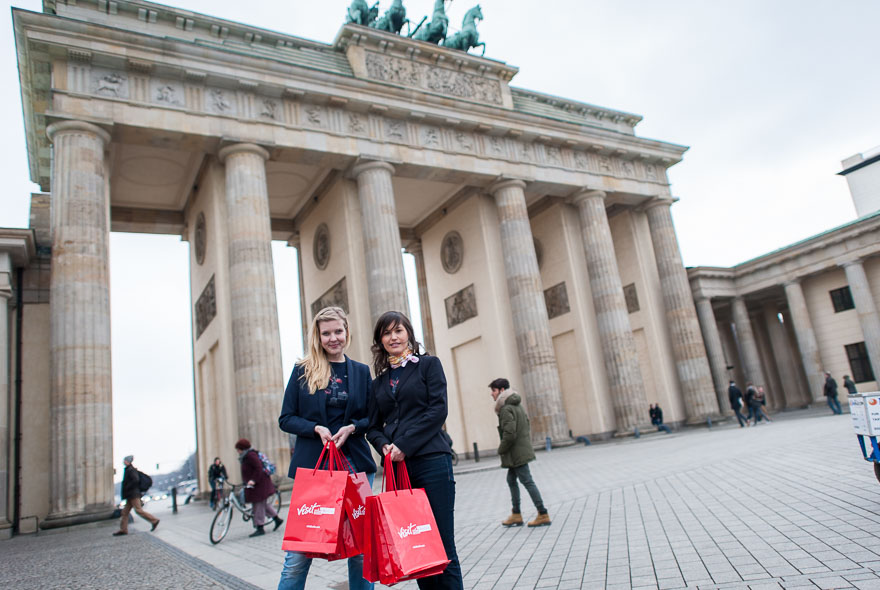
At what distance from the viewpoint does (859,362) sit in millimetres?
28812

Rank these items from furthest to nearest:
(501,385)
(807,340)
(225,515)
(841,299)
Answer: (841,299)
(807,340)
(225,515)
(501,385)

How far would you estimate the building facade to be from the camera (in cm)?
1523

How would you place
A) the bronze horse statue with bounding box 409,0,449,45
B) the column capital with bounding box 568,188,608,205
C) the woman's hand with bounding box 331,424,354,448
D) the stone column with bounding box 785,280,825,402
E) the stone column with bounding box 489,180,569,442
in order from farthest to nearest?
the stone column with bounding box 785,280,825,402 → the column capital with bounding box 568,188,608,205 → the bronze horse statue with bounding box 409,0,449,45 → the stone column with bounding box 489,180,569,442 → the woman's hand with bounding box 331,424,354,448

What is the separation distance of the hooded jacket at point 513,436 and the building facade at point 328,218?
1065cm

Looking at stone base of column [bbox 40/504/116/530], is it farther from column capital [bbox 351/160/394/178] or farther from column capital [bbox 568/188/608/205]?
column capital [bbox 568/188/608/205]

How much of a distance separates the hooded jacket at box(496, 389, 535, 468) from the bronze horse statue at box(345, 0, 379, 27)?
20.6 metres

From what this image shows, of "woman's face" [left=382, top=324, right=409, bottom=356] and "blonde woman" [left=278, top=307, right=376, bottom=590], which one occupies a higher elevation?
"woman's face" [left=382, top=324, right=409, bottom=356]

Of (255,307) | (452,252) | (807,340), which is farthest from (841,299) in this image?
(255,307)

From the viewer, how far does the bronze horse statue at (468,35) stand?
2573 cm

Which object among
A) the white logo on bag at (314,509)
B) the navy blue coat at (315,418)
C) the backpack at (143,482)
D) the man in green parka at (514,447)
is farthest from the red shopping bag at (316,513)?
the backpack at (143,482)

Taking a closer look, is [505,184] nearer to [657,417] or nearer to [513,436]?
[657,417]

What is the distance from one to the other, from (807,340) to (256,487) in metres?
28.5

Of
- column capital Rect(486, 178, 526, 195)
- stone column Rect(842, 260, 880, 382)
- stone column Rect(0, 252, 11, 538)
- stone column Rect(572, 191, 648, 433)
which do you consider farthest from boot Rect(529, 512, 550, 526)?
stone column Rect(842, 260, 880, 382)

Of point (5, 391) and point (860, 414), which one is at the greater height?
point (5, 391)
